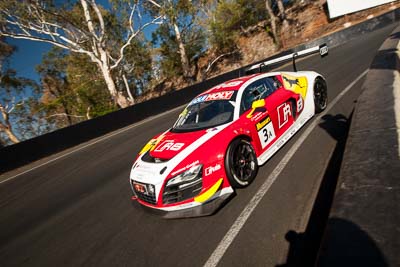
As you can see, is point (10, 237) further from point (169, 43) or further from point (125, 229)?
point (169, 43)

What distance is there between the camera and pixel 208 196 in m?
3.29

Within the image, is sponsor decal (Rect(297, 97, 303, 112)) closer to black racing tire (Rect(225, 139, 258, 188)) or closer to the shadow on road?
the shadow on road

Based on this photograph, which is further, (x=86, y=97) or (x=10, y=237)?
(x=86, y=97)

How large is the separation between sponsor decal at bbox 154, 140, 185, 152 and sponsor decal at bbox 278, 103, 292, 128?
1.99 metres

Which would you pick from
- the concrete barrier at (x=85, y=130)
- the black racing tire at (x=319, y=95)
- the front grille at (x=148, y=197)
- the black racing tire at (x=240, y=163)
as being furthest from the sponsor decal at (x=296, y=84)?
the front grille at (x=148, y=197)

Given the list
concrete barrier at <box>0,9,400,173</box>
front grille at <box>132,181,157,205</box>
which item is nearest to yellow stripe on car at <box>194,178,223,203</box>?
front grille at <box>132,181,157,205</box>

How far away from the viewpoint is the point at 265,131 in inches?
172

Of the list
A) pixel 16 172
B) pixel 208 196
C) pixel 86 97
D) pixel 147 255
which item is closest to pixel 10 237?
pixel 147 255

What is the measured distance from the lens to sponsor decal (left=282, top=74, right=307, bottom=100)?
5.37 m

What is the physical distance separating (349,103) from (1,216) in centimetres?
819

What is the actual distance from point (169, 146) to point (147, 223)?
1178mm

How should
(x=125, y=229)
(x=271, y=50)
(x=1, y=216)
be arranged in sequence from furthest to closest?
(x=271, y=50), (x=1, y=216), (x=125, y=229)

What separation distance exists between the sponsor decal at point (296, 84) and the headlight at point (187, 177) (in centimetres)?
299

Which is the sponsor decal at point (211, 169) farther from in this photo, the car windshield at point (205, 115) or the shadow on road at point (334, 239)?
the shadow on road at point (334, 239)
